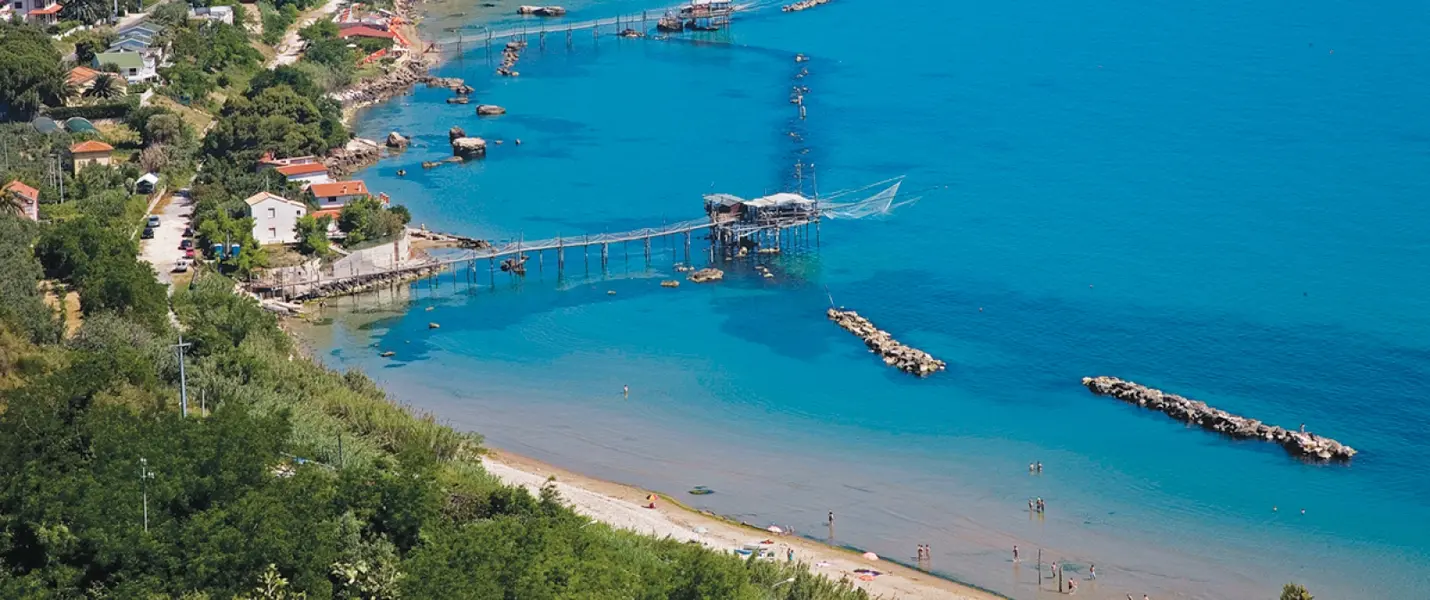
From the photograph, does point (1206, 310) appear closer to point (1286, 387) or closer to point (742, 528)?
point (1286, 387)

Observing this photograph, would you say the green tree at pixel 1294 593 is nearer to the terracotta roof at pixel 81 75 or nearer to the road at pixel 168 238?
the road at pixel 168 238

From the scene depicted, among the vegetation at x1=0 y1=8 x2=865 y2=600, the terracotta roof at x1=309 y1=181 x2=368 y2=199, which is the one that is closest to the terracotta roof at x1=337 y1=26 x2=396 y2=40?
the terracotta roof at x1=309 y1=181 x2=368 y2=199

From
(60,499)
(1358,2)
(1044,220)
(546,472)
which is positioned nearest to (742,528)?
(546,472)

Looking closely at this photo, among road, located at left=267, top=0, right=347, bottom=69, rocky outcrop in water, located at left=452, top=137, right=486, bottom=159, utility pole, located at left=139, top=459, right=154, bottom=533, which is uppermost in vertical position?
road, located at left=267, top=0, right=347, bottom=69

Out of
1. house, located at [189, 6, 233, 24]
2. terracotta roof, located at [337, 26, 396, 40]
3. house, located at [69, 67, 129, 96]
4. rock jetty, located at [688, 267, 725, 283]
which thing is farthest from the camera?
terracotta roof, located at [337, 26, 396, 40]

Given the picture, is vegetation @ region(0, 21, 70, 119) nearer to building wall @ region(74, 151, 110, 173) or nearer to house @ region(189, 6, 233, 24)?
building wall @ region(74, 151, 110, 173)

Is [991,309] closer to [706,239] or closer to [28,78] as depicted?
[706,239]
